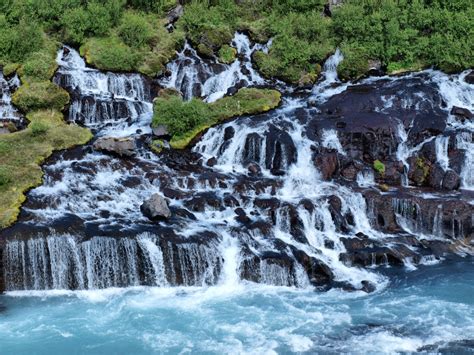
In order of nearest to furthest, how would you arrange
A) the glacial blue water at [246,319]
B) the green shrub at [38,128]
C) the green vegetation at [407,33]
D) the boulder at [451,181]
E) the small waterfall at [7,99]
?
1. the glacial blue water at [246,319]
2. the boulder at [451,181]
3. the green shrub at [38,128]
4. the small waterfall at [7,99]
5. the green vegetation at [407,33]

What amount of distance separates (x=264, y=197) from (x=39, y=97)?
14.3 m

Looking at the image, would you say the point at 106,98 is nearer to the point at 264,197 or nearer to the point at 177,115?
the point at 177,115

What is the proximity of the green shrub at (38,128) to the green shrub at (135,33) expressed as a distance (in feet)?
35.0

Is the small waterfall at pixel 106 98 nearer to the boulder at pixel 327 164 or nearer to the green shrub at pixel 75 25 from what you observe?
the green shrub at pixel 75 25

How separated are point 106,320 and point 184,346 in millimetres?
3100

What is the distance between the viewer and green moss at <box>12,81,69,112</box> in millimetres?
32125

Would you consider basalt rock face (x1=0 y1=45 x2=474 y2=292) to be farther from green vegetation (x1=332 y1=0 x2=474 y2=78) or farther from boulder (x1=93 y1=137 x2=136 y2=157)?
green vegetation (x1=332 y1=0 x2=474 y2=78)

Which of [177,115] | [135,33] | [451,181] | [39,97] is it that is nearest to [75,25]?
[135,33]

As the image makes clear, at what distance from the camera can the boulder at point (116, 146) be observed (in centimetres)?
2880

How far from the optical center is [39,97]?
32062mm

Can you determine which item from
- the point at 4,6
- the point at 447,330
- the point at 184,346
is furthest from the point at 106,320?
the point at 4,6

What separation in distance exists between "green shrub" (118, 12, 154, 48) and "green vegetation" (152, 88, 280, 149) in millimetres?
7210

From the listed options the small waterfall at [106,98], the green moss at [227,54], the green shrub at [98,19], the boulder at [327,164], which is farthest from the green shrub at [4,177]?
the green moss at [227,54]

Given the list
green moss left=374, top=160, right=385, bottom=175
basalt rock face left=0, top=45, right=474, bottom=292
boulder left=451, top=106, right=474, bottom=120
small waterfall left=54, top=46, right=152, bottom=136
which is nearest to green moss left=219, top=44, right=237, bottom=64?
basalt rock face left=0, top=45, right=474, bottom=292
